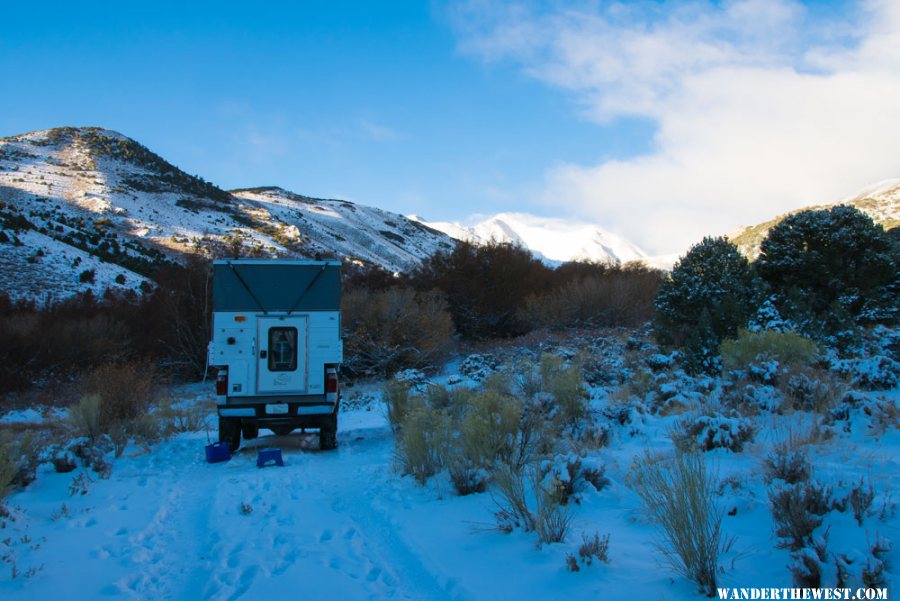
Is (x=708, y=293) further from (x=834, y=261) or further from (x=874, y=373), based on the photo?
A: (x=874, y=373)

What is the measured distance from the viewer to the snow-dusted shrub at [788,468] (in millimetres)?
3930

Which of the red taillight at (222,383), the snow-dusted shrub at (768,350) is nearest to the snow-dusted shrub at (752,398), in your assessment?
the snow-dusted shrub at (768,350)

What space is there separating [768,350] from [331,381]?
6.52 meters

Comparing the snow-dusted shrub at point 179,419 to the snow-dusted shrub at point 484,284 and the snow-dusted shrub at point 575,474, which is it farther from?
the snow-dusted shrub at point 484,284

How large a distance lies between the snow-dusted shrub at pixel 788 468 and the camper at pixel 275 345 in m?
6.12

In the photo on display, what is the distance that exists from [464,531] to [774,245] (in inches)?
515

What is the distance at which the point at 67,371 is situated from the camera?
1831 centimetres

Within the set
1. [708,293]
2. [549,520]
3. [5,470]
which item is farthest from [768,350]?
[5,470]

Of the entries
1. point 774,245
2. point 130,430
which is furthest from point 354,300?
point 774,245

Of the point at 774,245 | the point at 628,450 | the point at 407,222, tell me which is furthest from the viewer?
the point at 407,222

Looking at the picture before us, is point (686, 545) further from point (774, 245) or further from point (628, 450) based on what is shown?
point (774, 245)

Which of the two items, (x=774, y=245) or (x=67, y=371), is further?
(x=67, y=371)

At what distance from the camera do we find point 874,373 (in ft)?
22.1

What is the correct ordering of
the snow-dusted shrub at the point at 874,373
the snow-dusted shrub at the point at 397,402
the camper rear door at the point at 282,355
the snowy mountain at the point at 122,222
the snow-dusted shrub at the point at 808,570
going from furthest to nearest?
the snowy mountain at the point at 122,222, the snow-dusted shrub at the point at 397,402, the camper rear door at the point at 282,355, the snow-dusted shrub at the point at 874,373, the snow-dusted shrub at the point at 808,570
